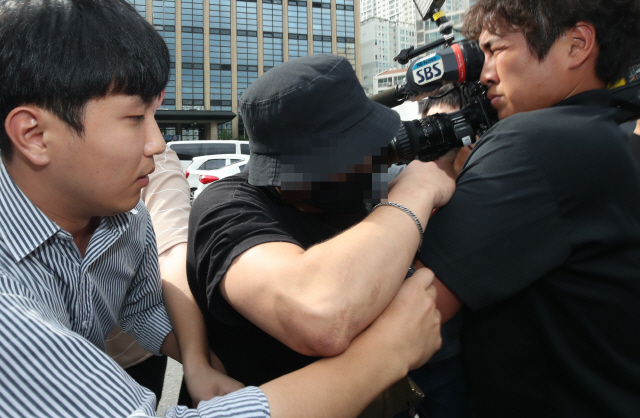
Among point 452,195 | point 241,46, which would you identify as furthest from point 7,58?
point 241,46

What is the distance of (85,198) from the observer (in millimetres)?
997

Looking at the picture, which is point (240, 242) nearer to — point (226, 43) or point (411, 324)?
point (411, 324)

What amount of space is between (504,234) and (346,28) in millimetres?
50610

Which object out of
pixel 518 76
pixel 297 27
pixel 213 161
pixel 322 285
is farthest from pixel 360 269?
pixel 297 27

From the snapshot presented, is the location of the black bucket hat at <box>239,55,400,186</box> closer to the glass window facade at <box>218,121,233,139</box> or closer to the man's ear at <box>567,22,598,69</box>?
the man's ear at <box>567,22,598,69</box>

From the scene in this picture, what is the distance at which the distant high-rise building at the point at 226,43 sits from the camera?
43625 millimetres

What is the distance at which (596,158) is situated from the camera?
994mm

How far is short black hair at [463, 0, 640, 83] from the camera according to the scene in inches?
50.5

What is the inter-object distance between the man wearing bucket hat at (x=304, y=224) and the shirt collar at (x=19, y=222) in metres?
0.32

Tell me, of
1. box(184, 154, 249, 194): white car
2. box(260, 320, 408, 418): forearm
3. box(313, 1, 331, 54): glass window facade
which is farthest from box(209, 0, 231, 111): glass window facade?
box(260, 320, 408, 418): forearm

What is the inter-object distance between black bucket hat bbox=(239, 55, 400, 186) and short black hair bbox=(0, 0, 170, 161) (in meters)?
0.29

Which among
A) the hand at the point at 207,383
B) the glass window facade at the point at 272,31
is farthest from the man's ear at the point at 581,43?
the glass window facade at the point at 272,31

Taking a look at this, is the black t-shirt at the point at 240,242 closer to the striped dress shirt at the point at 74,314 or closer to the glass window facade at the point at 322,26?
the striped dress shirt at the point at 74,314

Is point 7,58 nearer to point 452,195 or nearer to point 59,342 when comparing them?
point 59,342
